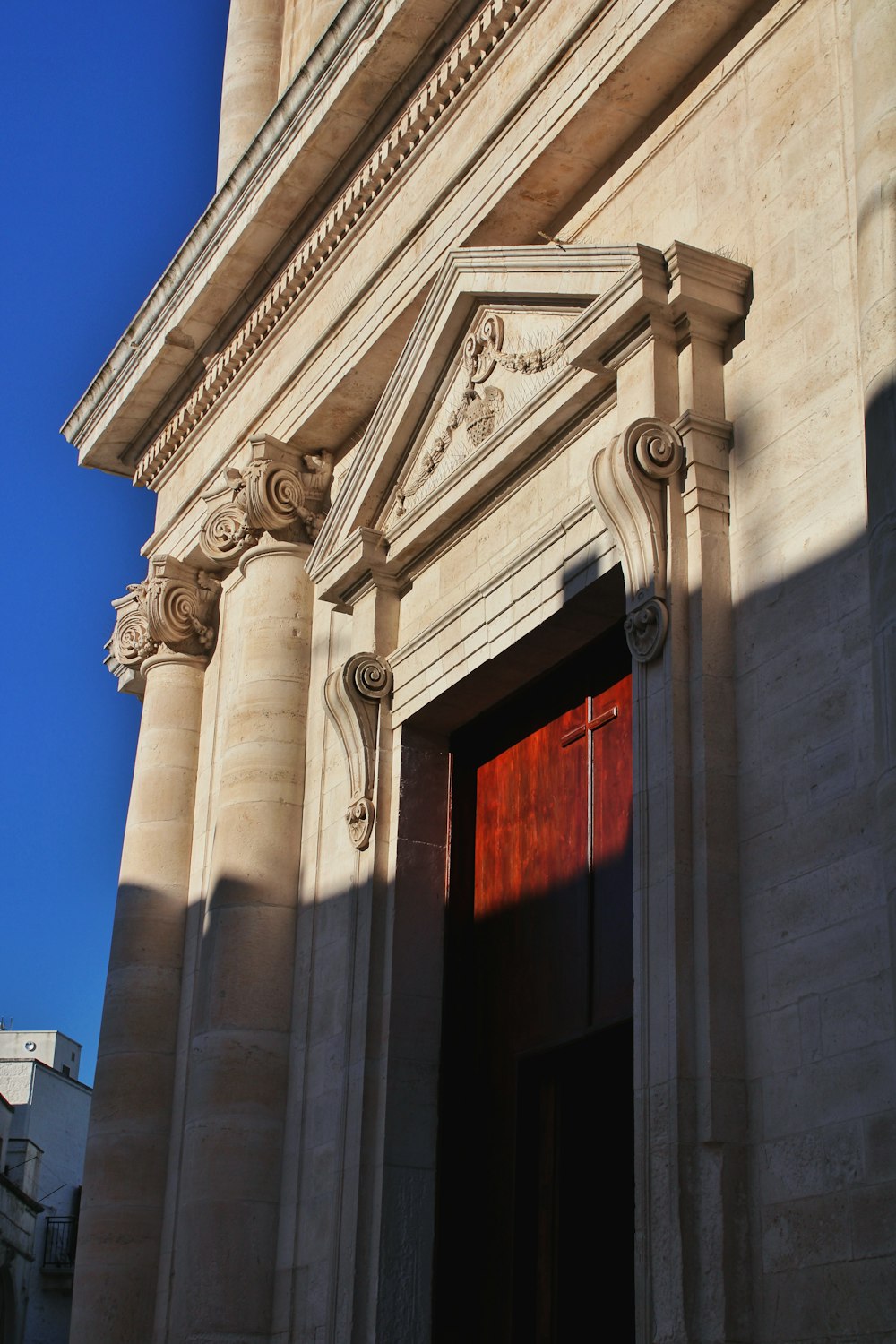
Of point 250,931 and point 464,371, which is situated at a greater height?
point 464,371

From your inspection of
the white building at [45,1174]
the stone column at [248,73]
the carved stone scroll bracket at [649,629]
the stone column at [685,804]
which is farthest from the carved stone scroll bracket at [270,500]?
the white building at [45,1174]

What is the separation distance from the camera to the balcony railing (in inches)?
1923

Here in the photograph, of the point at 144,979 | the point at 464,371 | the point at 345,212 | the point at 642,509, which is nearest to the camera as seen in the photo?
the point at 642,509

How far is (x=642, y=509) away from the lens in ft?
30.5

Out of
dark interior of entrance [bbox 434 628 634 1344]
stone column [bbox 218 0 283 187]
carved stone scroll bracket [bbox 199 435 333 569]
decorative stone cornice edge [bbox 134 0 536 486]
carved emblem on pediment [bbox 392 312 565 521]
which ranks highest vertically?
stone column [bbox 218 0 283 187]

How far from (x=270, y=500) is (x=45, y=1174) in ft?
134

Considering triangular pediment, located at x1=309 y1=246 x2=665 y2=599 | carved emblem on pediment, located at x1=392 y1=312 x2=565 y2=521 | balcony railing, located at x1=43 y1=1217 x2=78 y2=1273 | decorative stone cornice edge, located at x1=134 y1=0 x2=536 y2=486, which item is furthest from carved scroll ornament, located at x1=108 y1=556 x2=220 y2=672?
balcony railing, located at x1=43 y1=1217 x2=78 y2=1273

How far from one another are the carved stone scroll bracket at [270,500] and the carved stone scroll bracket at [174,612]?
2.48 feet

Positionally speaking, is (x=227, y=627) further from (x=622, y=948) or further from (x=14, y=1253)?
(x=14, y=1253)

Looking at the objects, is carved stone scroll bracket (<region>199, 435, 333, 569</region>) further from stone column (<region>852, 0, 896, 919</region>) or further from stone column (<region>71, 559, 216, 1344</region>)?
stone column (<region>852, 0, 896, 919</region>)

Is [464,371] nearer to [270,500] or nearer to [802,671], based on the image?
[270,500]

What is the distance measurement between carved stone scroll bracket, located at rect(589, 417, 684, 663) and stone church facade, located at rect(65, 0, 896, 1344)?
0.03 metres

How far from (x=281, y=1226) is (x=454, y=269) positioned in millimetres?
6283

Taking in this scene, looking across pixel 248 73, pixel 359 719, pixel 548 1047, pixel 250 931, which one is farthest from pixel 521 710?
pixel 248 73
